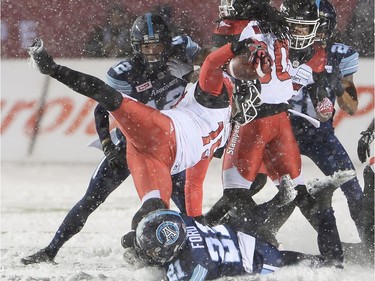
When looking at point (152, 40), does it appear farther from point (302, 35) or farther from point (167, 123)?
point (302, 35)

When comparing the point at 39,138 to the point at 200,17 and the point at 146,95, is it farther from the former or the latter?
the point at 146,95

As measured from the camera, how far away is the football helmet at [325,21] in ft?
20.8

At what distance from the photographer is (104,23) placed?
35.8 ft

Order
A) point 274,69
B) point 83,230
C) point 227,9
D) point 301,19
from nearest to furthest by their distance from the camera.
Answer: point 274,69 → point 301,19 → point 227,9 → point 83,230

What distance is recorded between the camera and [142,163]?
18.4 ft

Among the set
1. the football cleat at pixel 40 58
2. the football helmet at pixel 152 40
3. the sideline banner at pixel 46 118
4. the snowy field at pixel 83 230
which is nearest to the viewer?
the football cleat at pixel 40 58

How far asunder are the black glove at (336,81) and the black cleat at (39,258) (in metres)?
2.48

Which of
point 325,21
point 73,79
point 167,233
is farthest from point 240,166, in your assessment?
point 73,79

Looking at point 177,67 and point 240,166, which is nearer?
point 240,166

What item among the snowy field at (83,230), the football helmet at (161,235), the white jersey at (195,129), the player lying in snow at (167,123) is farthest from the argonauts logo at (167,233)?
the white jersey at (195,129)

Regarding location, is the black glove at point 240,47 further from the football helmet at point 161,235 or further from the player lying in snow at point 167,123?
the football helmet at point 161,235

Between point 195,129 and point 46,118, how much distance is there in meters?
5.39

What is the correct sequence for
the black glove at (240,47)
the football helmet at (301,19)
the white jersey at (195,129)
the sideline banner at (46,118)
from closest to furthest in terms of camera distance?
the black glove at (240,47) → the white jersey at (195,129) → the football helmet at (301,19) → the sideline banner at (46,118)

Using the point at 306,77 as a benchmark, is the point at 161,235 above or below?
below
